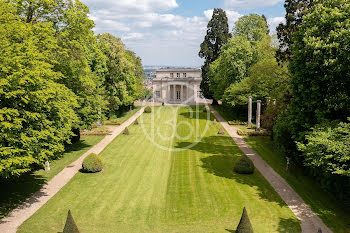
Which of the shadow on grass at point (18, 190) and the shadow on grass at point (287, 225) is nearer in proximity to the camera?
the shadow on grass at point (287, 225)

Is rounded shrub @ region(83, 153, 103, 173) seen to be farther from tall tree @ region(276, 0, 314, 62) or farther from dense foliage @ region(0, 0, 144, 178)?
tall tree @ region(276, 0, 314, 62)

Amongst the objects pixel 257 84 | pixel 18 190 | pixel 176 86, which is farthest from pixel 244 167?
pixel 176 86

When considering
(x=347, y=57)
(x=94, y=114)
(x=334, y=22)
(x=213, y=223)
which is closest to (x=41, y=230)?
(x=213, y=223)

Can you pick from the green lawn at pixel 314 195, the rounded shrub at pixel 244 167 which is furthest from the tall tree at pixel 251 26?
the rounded shrub at pixel 244 167

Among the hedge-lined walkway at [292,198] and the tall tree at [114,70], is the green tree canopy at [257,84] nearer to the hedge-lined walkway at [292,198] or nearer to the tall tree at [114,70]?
the hedge-lined walkway at [292,198]

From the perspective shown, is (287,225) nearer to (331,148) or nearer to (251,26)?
(331,148)

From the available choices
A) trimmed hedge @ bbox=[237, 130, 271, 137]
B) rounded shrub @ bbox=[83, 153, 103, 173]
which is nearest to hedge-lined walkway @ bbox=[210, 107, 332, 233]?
trimmed hedge @ bbox=[237, 130, 271, 137]
